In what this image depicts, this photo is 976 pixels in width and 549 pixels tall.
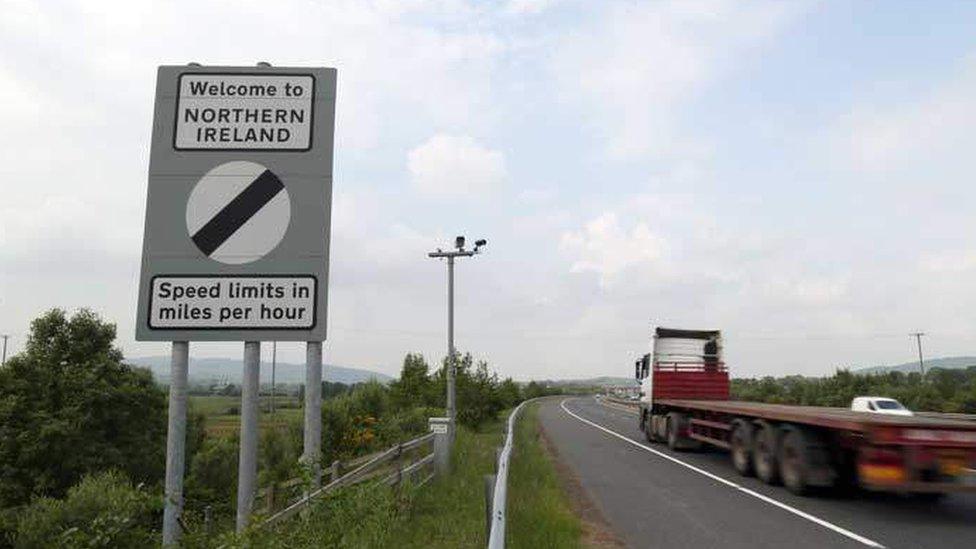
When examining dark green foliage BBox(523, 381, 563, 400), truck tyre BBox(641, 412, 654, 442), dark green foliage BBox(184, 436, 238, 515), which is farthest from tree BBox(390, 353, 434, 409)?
dark green foliage BBox(523, 381, 563, 400)

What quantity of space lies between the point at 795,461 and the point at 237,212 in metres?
10.8

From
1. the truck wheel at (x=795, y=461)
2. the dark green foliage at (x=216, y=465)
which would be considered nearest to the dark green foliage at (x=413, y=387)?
the dark green foliage at (x=216, y=465)

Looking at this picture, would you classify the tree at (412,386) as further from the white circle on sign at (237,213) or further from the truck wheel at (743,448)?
the white circle on sign at (237,213)

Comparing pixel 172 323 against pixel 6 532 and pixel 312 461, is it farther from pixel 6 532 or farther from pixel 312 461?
pixel 6 532

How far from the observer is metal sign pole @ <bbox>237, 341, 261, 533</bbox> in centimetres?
395

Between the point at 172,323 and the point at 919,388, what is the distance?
4527cm

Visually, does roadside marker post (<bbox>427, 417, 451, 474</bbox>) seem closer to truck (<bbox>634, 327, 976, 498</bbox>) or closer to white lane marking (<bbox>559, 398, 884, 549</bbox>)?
white lane marking (<bbox>559, 398, 884, 549</bbox>)

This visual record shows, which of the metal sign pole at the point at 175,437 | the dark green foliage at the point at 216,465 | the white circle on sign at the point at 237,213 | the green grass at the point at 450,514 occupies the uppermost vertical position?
the white circle on sign at the point at 237,213

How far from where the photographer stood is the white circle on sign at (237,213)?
13.0 ft

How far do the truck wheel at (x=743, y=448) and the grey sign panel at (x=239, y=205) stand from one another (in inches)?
485

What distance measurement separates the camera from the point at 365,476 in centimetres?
924

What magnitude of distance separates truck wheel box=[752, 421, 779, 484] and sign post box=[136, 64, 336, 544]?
36.8ft

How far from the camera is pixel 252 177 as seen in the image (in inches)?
160

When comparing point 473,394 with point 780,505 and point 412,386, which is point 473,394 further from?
point 780,505
